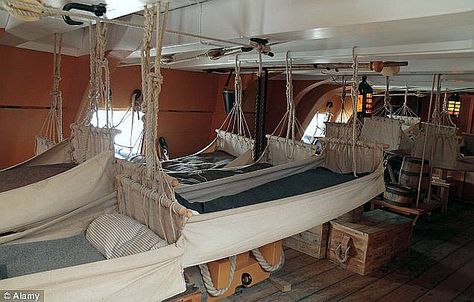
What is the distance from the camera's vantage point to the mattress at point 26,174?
211 centimetres

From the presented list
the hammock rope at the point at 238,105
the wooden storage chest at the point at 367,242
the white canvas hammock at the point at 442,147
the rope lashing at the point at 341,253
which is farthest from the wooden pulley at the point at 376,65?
the white canvas hammock at the point at 442,147

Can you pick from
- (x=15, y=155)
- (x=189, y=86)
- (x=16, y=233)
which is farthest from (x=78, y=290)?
(x=189, y=86)

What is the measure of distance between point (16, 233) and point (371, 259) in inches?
101

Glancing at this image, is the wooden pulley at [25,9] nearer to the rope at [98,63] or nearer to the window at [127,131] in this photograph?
the rope at [98,63]

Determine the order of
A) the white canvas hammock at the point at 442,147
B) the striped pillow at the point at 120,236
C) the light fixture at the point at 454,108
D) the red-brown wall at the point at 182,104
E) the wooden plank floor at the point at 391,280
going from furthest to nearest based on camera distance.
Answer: the light fixture at the point at 454,108 < the red-brown wall at the point at 182,104 < the white canvas hammock at the point at 442,147 < the wooden plank floor at the point at 391,280 < the striped pillow at the point at 120,236

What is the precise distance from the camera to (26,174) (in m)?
2.31

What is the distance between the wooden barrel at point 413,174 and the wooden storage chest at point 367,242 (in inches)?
34.9

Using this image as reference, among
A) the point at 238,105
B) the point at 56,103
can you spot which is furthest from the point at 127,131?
the point at 238,105

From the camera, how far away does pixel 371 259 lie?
3.07 meters

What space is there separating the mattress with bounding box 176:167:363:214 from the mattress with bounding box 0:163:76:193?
2.94 ft

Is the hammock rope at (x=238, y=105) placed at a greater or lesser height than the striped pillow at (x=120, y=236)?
greater

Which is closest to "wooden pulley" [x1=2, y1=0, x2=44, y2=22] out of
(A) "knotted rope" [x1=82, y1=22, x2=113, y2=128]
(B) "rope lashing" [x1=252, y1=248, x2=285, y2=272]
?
(A) "knotted rope" [x1=82, y1=22, x2=113, y2=128]

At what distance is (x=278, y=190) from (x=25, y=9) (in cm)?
165

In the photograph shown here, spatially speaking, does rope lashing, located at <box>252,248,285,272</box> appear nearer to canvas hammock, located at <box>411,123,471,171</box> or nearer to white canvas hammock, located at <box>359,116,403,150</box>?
white canvas hammock, located at <box>359,116,403,150</box>
